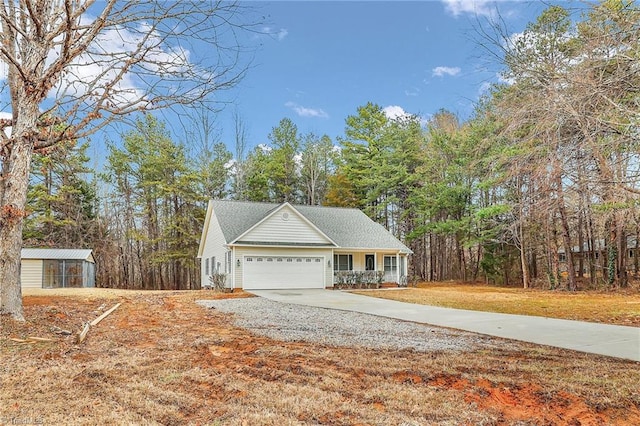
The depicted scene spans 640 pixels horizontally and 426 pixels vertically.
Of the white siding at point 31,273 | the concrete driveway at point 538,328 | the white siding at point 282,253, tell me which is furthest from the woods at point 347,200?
the white siding at point 282,253

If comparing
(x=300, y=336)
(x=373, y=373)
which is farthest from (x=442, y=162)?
(x=373, y=373)

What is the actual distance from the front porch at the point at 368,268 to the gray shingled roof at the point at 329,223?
0.77 m

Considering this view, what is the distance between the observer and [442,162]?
29422mm

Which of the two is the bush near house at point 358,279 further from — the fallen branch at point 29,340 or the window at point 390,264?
the fallen branch at point 29,340

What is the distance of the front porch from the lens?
22656 millimetres

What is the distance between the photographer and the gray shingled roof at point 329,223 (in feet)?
73.8

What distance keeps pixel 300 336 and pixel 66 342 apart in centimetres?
359

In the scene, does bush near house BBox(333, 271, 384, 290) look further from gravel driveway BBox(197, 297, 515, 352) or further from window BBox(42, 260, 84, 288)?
window BBox(42, 260, 84, 288)

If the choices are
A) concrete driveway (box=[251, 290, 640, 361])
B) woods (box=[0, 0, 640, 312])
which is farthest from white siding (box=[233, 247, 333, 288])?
concrete driveway (box=[251, 290, 640, 361])

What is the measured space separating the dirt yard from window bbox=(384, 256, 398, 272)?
61.6 feet

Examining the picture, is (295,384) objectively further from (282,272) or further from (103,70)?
(282,272)

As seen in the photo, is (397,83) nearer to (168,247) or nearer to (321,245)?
(321,245)

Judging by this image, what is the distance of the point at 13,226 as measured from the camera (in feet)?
22.9

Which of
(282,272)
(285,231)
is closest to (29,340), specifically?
(282,272)
